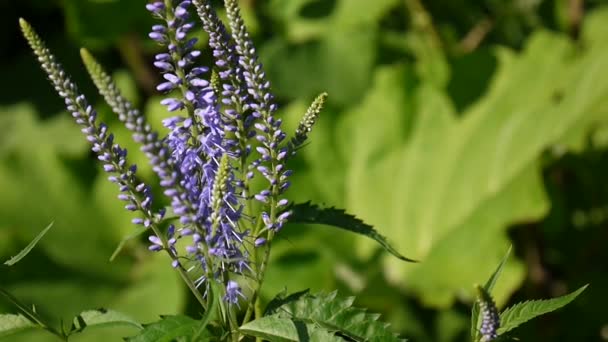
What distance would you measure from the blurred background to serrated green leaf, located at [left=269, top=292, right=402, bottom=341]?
247 centimetres

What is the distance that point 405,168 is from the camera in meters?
4.92

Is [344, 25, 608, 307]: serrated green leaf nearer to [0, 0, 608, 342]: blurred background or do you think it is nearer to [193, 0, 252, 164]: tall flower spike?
[0, 0, 608, 342]: blurred background

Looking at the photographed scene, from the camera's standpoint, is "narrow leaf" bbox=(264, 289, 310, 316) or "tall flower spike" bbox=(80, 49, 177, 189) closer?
"tall flower spike" bbox=(80, 49, 177, 189)

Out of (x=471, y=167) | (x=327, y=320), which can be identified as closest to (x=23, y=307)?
(x=327, y=320)

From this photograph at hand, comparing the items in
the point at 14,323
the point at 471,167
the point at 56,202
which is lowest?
the point at 14,323

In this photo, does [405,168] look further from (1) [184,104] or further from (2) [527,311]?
(1) [184,104]

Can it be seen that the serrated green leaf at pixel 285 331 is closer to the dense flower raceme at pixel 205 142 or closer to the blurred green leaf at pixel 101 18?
the dense flower raceme at pixel 205 142

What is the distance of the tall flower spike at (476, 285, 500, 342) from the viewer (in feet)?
4.80

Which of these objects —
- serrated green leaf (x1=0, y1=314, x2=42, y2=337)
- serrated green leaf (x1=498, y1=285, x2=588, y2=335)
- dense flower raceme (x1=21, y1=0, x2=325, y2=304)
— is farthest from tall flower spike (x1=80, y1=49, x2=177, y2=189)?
serrated green leaf (x1=498, y1=285, x2=588, y2=335)

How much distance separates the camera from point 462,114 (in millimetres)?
4828

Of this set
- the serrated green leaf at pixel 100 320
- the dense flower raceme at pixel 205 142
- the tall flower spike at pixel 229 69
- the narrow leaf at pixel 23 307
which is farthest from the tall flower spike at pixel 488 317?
the narrow leaf at pixel 23 307

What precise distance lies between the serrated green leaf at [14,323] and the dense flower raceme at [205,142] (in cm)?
29

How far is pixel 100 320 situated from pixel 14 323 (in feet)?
0.52

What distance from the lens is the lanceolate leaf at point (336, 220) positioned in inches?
67.8
